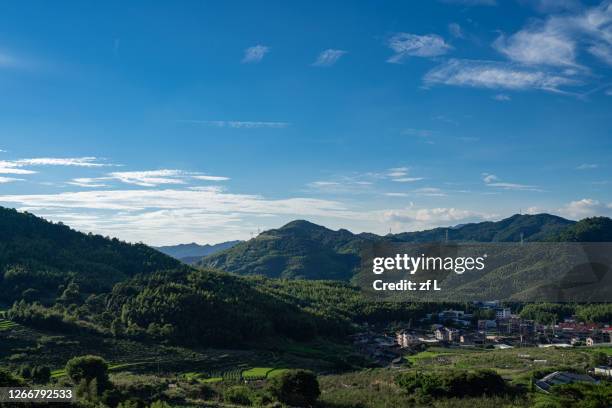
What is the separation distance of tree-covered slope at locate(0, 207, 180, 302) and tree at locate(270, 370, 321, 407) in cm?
5642

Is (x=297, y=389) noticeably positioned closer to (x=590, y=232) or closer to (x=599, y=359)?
(x=599, y=359)

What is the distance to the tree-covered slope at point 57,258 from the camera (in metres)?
78.4

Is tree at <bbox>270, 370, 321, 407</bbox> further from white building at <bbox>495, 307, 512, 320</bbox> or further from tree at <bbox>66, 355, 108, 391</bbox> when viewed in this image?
white building at <bbox>495, 307, 512, 320</bbox>

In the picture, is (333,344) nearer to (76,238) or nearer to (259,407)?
(259,407)

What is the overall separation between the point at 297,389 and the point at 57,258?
266ft

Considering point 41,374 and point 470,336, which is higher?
point 41,374

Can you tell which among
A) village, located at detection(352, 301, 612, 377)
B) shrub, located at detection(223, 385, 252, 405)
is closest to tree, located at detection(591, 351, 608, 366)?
village, located at detection(352, 301, 612, 377)

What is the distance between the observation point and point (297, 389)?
96.7ft

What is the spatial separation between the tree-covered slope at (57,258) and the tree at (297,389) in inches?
2221

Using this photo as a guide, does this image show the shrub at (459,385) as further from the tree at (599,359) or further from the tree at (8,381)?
the tree at (8,381)

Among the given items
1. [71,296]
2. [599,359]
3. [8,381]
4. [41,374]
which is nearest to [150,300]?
[71,296]

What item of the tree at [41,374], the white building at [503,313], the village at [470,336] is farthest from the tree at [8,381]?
the white building at [503,313]

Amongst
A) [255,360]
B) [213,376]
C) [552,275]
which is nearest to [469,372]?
[213,376]

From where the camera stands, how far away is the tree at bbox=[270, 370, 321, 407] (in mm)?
29219
